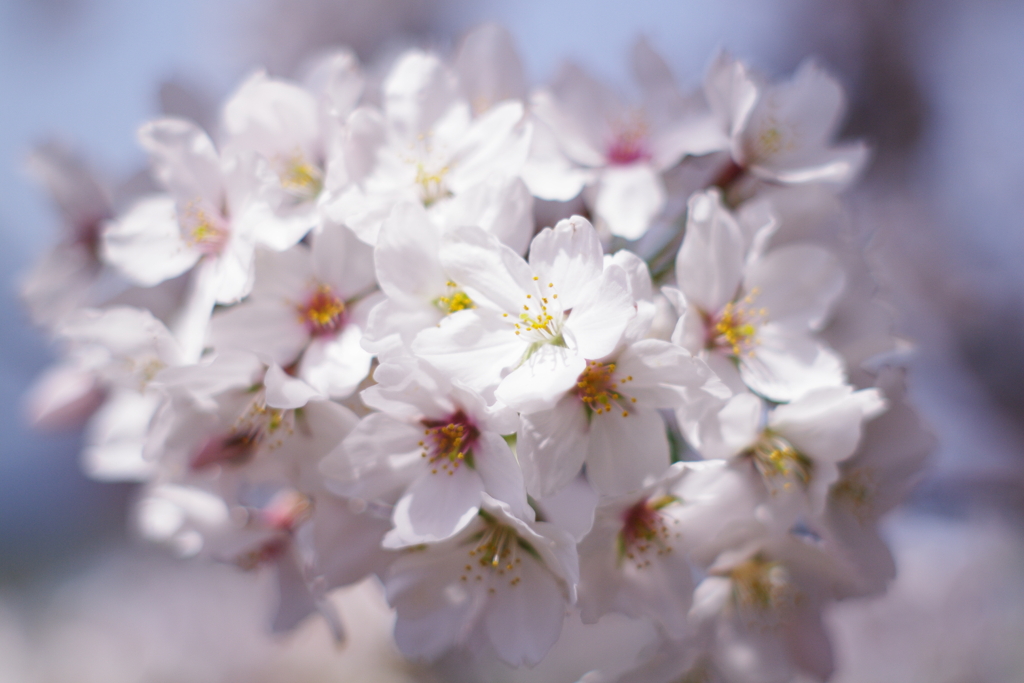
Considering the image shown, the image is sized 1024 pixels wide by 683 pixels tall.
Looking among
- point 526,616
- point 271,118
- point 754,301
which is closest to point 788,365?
point 754,301

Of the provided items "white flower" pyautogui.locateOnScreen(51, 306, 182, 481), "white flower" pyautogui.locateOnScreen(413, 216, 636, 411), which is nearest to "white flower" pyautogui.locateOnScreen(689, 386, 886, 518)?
"white flower" pyautogui.locateOnScreen(413, 216, 636, 411)

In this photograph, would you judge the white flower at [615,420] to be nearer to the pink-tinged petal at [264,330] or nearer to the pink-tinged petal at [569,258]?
the pink-tinged petal at [569,258]

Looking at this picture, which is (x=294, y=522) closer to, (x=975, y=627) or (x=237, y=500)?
(x=237, y=500)

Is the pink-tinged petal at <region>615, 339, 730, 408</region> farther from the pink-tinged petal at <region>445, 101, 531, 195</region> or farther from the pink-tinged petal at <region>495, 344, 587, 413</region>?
the pink-tinged petal at <region>445, 101, 531, 195</region>

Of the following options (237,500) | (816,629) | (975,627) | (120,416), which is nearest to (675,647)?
(816,629)

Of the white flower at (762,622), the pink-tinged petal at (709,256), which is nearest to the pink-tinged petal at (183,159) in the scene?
the pink-tinged petal at (709,256)
